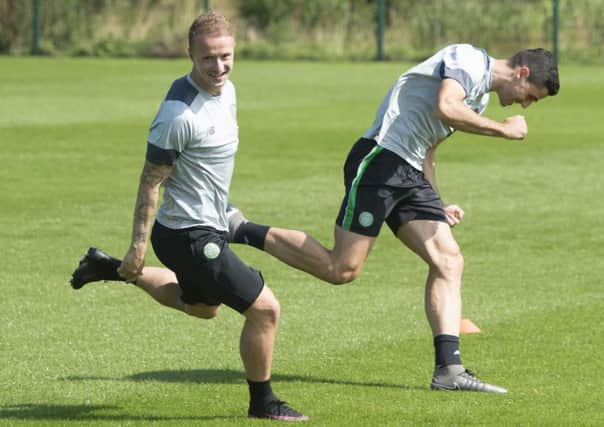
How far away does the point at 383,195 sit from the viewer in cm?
888

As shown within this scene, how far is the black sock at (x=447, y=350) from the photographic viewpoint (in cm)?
866

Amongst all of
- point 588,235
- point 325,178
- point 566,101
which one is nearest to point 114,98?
point 566,101

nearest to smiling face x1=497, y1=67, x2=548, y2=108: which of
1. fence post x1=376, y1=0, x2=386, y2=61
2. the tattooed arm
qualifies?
the tattooed arm

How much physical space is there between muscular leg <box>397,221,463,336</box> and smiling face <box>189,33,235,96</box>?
6.28 feet

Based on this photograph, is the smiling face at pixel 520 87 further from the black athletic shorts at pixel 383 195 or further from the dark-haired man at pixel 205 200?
the dark-haired man at pixel 205 200

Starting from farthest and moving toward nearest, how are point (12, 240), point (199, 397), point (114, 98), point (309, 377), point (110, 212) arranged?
point (114, 98)
point (110, 212)
point (12, 240)
point (309, 377)
point (199, 397)

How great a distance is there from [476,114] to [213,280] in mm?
1920

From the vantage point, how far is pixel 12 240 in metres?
14.1

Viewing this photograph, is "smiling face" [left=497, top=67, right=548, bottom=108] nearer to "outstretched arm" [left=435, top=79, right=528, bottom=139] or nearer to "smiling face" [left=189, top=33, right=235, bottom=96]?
"outstretched arm" [left=435, top=79, right=528, bottom=139]

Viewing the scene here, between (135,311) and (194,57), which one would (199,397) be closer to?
(194,57)

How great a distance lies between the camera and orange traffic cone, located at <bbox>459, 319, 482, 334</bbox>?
1026 cm

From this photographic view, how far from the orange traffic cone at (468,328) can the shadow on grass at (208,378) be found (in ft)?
5.37

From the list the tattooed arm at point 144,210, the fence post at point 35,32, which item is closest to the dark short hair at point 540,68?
the tattooed arm at point 144,210

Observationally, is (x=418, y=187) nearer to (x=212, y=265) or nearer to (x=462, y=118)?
(x=462, y=118)
